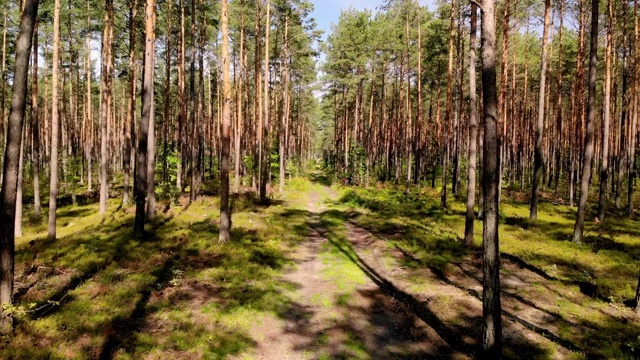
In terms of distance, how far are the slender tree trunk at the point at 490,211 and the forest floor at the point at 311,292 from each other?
0.84 m

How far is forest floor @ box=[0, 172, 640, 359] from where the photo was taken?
6859 millimetres

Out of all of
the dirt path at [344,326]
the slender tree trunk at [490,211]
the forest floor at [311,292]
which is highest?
the slender tree trunk at [490,211]

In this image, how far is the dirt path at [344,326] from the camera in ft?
22.9

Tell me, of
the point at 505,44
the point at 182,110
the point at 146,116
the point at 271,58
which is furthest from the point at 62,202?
the point at 505,44

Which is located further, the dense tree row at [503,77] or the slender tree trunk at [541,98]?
the slender tree trunk at [541,98]

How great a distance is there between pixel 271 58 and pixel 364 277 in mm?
27439

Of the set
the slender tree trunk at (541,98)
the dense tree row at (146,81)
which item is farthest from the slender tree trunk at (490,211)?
the slender tree trunk at (541,98)

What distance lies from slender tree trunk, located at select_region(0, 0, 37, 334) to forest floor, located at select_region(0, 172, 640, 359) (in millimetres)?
729

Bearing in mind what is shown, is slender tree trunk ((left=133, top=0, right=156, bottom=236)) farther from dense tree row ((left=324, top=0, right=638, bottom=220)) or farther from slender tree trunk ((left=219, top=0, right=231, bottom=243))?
dense tree row ((left=324, top=0, right=638, bottom=220))

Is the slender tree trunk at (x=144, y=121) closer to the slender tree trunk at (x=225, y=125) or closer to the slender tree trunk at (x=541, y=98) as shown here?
the slender tree trunk at (x=225, y=125)

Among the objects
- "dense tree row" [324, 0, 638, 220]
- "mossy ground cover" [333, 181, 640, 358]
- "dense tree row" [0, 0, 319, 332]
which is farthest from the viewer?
"dense tree row" [324, 0, 638, 220]

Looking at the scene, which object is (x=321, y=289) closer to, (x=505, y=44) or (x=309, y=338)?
(x=309, y=338)

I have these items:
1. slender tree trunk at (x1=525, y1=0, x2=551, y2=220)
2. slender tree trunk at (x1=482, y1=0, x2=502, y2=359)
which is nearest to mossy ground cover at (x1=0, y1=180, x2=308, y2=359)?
slender tree trunk at (x1=482, y1=0, x2=502, y2=359)

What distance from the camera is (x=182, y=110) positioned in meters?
23.4
